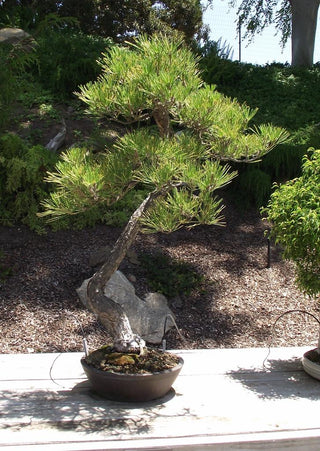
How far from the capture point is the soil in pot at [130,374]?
229 cm

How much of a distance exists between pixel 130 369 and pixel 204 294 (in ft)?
6.66

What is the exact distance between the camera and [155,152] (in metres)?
2.33

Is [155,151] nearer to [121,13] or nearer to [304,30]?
[304,30]

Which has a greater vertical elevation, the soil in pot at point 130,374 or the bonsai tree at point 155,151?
the bonsai tree at point 155,151

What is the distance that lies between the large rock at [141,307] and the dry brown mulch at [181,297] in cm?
9

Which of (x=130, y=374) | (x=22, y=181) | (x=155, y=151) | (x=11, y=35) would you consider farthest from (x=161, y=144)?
(x=11, y=35)

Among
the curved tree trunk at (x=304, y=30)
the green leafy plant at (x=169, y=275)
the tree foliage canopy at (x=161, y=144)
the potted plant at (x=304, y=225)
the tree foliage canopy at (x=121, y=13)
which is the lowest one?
the green leafy plant at (x=169, y=275)

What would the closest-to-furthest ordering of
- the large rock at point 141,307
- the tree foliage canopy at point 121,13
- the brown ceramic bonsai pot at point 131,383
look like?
1. the brown ceramic bonsai pot at point 131,383
2. the large rock at point 141,307
3. the tree foliage canopy at point 121,13

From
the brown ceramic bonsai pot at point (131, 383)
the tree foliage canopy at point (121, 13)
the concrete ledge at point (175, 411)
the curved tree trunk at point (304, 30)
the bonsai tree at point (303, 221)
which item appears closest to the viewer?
the concrete ledge at point (175, 411)

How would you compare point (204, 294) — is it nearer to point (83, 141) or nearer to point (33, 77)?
point (83, 141)

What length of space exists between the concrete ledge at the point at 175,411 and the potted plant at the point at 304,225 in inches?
13.7

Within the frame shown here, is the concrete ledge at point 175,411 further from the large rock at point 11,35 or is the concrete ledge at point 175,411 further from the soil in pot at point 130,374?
the large rock at point 11,35

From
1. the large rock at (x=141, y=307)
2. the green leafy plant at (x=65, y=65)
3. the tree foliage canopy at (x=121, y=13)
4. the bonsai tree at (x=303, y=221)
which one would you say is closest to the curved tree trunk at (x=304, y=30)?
the tree foliage canopy at (x=121, y=13)

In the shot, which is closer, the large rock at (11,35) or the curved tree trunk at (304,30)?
the large rock at (11,35)
